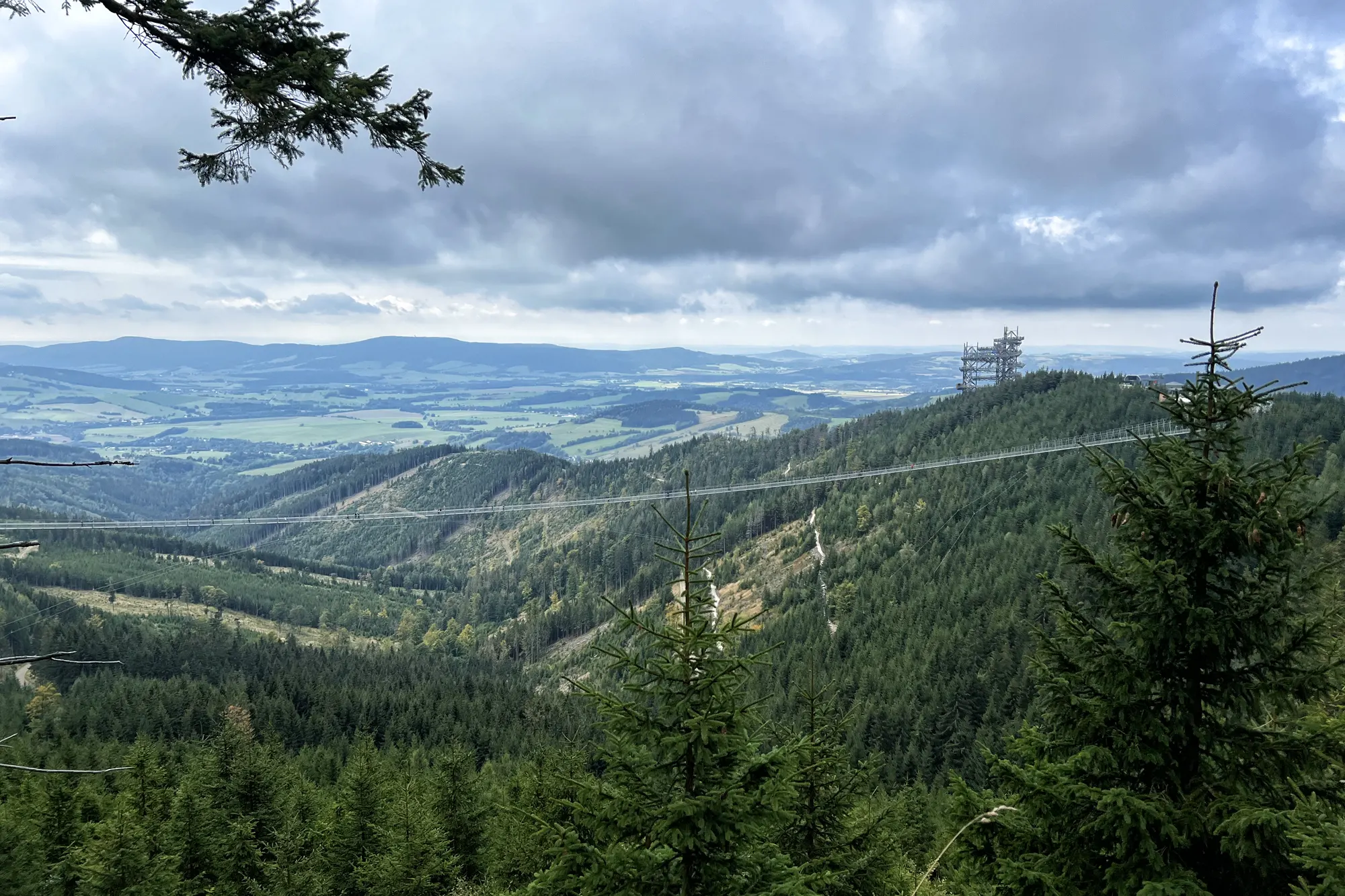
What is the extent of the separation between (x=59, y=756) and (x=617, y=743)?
268ft

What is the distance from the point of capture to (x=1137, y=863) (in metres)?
9.97

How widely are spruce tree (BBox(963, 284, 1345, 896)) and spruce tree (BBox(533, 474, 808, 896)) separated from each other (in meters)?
3.73

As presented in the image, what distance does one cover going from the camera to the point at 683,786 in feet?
36.4

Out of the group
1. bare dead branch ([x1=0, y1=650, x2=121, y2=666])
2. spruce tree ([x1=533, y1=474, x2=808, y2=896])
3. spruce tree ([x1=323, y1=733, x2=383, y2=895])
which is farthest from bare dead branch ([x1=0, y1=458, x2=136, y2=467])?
spruce tree ([x1=323, y1=733, x2=383, y2=895])

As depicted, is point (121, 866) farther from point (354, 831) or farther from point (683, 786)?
point (683, 786)

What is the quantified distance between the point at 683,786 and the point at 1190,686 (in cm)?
743

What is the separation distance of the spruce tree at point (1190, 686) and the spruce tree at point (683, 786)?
12.2ft

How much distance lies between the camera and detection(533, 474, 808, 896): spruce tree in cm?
1027

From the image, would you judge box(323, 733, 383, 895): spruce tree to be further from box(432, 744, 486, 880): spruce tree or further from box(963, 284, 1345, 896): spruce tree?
box(963, 284, 1345, 896): spruce tree

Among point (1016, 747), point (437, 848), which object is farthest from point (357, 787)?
point (1016, 747)

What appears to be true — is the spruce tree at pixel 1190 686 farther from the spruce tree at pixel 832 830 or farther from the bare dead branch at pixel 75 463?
the bare dead branch at pixel 75 463

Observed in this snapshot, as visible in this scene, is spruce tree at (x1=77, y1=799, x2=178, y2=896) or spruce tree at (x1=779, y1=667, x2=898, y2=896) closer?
spruce tree at (x1=779, y1=667, x2=898, y2=896)

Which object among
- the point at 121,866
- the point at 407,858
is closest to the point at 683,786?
the point at 407,858

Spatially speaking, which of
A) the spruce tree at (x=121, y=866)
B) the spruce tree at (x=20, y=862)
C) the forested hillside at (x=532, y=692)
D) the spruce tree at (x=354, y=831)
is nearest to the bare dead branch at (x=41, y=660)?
the forested hillside at (x=532, y=692)
